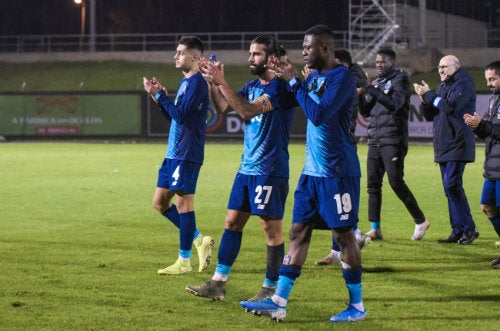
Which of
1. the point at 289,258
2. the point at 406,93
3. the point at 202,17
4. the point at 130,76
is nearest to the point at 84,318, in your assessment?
the point at 289,258

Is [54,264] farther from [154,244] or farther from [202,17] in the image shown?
[202,17]

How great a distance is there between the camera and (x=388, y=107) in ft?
37.2

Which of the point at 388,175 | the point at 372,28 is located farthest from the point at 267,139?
the point at 372,28

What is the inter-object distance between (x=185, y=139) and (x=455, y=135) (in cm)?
382

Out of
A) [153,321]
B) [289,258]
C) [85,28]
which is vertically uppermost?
[85,28]

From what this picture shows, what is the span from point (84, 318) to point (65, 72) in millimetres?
43084

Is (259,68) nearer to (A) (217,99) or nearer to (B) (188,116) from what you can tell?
(A) (217,99)

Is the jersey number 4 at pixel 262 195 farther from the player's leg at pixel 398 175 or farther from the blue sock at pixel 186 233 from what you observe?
the player's leg at pixel 398 175

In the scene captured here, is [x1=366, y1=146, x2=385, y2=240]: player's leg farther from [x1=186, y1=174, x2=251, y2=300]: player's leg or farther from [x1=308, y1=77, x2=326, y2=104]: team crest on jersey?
[x1=308, y1=77, x2=326, y2=104]: team crest on jersey

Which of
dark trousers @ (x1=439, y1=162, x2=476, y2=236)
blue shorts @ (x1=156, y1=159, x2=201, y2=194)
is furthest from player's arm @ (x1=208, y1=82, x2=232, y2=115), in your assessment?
dark trousers @ (x1=439, y1=162, x2=476, y2=236)

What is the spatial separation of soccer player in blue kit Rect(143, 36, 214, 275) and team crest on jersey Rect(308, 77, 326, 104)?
2.15 metres

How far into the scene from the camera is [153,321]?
7328 millimetres

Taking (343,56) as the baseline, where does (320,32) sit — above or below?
below

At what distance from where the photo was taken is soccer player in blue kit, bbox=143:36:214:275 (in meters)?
9.29
